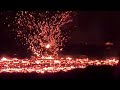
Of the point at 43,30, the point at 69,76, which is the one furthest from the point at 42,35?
the point at 69,76

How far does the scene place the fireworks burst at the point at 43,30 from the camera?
520 centimetres

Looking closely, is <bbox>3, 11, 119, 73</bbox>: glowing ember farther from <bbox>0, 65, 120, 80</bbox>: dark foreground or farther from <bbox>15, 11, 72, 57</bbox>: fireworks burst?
<bbox>0, 65, 120, 80</bbox>: dark foreground

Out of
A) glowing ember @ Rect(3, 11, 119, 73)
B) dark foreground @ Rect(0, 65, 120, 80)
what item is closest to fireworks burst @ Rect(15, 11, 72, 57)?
glowing ember @ Rect(3, 11, 119, 73)

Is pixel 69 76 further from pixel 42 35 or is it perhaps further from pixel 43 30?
pixel 42 35

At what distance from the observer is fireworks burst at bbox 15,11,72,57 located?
17.1ft

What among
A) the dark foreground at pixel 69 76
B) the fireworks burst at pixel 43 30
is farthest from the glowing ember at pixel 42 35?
the dark foreground at pixel 69 76

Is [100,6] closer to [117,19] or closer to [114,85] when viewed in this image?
[114,85]

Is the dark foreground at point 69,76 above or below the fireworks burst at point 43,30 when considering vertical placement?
below

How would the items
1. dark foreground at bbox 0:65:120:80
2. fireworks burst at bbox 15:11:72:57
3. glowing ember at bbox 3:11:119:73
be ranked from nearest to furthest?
dark foreground at bbox 0:65:120:80 → glowing ember at bbox 3:11:119:73 → fireworks burst at bbox 15:11:72:57

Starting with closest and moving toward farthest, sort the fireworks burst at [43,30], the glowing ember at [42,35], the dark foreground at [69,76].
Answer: the dark foreground at [69,76] → the glowing ember at [42,35] → the fireworks burst at [43,30]

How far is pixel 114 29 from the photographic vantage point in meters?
4.29

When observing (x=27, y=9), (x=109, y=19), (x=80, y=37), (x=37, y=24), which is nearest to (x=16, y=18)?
(x=37, y=24)

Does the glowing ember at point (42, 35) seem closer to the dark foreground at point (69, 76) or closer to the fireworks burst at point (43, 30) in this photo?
the fireworks burst at point (43, 30)

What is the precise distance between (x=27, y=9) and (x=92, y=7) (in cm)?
33
